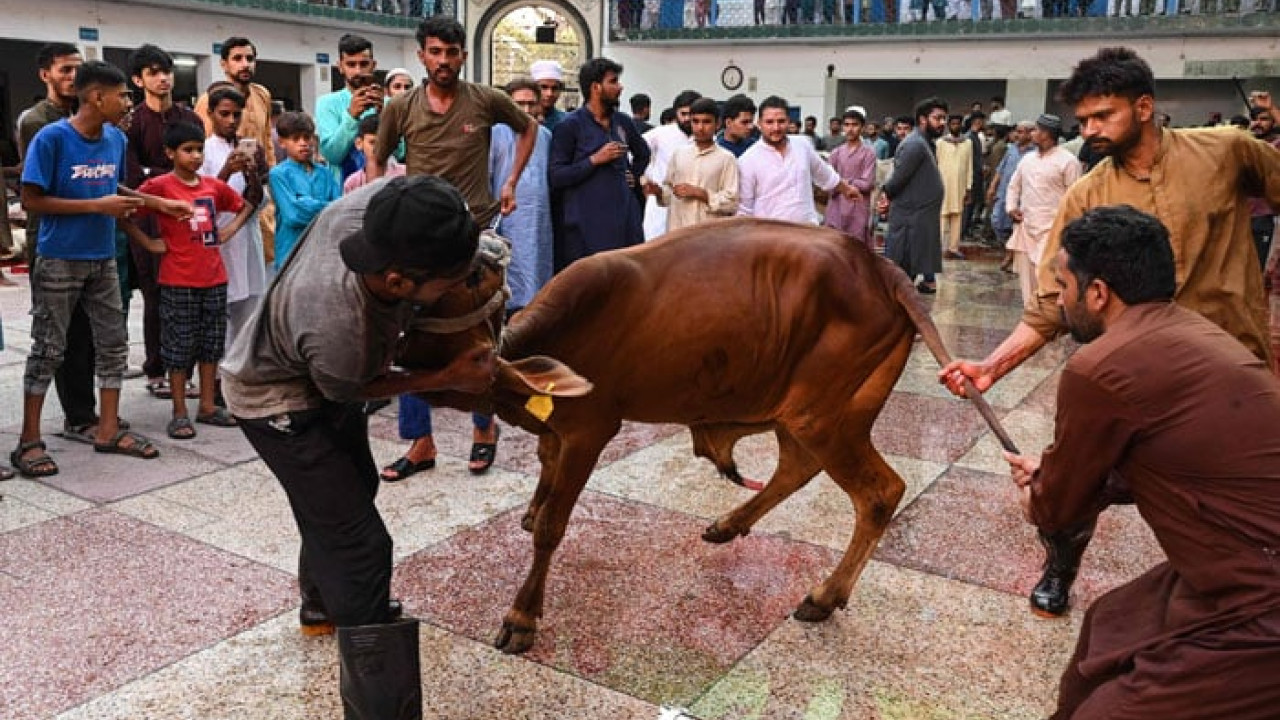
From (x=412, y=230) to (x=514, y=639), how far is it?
159cm

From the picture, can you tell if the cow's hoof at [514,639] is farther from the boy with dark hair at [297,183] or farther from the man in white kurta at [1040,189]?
the man in white kurta at [1040,189]

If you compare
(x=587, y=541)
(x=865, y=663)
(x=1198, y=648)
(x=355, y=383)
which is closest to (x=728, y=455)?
(x=587, y=541)

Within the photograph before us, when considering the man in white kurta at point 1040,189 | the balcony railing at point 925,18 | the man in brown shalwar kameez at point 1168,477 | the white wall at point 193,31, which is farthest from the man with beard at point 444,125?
the balcony railing at point 925,18

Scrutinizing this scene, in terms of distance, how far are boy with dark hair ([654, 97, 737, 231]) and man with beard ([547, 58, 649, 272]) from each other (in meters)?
1.05

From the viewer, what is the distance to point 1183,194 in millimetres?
3498

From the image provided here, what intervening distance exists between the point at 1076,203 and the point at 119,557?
371cm

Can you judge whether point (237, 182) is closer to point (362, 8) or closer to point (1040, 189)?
point (1040, 189)

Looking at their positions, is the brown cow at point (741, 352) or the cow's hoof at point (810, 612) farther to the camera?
the cow's hoof at point (810, 612)

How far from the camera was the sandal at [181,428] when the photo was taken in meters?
5.55

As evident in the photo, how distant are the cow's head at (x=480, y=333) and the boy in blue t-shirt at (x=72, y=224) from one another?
283 cm

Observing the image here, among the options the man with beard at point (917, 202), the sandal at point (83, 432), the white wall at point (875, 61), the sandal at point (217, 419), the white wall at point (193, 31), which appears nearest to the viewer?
the sandal at point (83, 432)

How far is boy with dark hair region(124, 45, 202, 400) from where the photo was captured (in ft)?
20.1

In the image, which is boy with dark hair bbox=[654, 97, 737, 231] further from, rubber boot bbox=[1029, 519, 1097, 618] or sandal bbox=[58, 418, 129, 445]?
rubber boot bbox=[1029, 519, 1097, 618]

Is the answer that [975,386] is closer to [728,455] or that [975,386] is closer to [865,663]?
[865,663]
